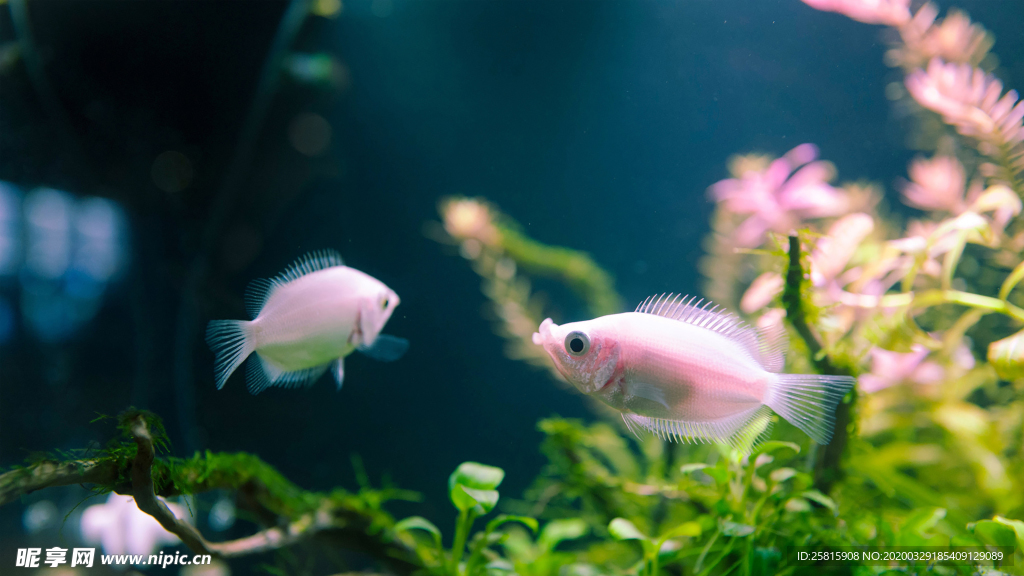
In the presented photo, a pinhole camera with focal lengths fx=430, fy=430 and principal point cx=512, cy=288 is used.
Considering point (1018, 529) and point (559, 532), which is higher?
point (1018, 529)

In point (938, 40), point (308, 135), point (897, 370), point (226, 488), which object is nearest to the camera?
point (226, 488)

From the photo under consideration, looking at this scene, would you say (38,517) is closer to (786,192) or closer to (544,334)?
(544,334)

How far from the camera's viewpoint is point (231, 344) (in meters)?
1.29

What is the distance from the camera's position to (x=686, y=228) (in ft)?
9.30

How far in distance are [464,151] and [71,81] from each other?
218cm

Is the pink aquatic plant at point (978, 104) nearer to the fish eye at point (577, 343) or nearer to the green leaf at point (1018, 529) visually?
the green leaf at point (1018, 529)

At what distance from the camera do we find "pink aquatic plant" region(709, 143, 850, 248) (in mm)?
2266

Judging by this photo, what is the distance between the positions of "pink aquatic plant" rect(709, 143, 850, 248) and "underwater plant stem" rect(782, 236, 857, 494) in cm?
88

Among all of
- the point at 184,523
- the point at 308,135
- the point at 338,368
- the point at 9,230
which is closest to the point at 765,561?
the point at 338,368

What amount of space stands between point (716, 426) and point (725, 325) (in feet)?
0.88

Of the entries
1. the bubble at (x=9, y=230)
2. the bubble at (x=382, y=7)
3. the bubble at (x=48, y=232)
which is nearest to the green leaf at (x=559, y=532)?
the bubble at (x=48, y=232)

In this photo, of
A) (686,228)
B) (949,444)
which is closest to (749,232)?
(686,228)

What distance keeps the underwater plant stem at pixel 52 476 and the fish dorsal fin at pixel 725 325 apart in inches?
57.3

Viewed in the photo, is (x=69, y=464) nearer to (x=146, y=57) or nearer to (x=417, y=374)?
(x=417, y=374)
